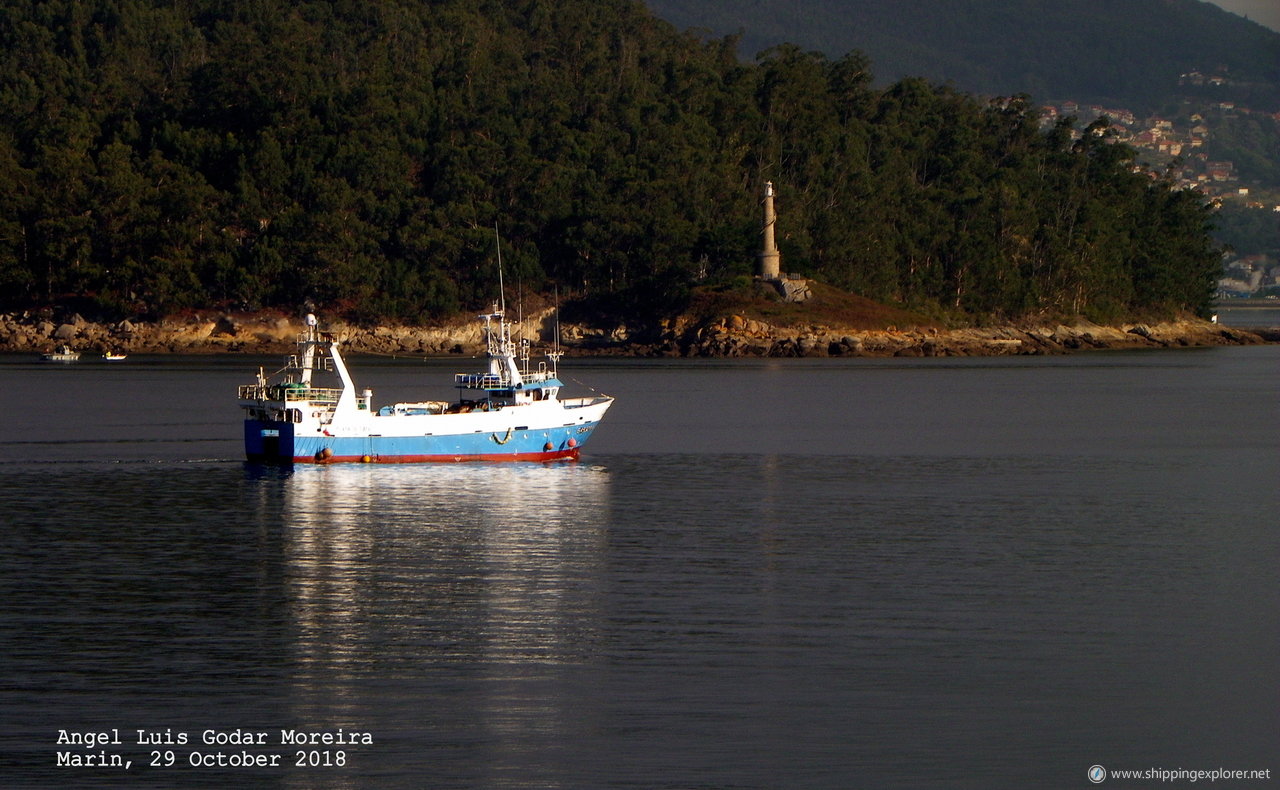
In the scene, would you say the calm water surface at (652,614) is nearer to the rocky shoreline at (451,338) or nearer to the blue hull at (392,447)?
the blue hull at (392,447)

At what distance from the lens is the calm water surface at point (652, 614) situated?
81.4 feet

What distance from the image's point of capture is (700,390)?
110 metres

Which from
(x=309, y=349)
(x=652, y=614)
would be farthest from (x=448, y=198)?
(x=652, y=614)

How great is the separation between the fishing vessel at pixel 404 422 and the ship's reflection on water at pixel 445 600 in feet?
10.8

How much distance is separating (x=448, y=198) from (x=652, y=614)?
14825cm

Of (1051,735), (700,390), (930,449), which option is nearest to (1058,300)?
(700,390)

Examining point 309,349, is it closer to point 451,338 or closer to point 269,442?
point 269,442

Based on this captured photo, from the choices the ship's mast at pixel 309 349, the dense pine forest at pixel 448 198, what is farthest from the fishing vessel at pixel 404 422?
the dense pine forest at pixel 448 198

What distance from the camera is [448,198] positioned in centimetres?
17838

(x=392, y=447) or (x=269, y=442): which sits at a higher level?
(x=269, y=442)

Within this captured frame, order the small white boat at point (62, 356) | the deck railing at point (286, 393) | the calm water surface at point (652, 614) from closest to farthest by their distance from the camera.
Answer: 1. the calm water surface at point (652, 614)
2. the deck railing at point (286, 393)
3. the small white boat at point (62, 356)

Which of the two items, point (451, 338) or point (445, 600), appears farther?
point (451, 338)

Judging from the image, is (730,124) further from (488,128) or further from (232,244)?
(232,244)

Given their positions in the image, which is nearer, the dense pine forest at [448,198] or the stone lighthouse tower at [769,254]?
the stone lighthouse tower at [769,254]
